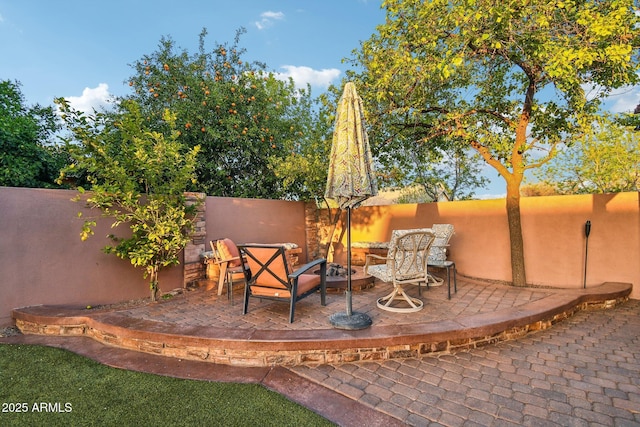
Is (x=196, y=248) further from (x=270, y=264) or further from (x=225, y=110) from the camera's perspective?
(x=225, y=110)

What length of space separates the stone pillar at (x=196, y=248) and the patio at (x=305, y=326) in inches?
26.3

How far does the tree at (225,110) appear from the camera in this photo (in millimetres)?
7609

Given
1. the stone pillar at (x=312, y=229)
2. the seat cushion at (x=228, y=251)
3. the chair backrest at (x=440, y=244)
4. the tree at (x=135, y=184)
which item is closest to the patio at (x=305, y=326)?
the seat cushion at (x=228, y=251)

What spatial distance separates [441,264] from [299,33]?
6587mm

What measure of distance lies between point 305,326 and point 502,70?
5.65 m

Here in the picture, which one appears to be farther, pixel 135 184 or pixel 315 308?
pixel 135 184

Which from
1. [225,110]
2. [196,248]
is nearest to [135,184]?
[196,248]

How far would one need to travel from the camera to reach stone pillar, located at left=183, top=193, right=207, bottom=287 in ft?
17.2

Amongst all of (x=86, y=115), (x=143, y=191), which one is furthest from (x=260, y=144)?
(x=86, y=115)

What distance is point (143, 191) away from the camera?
497cm

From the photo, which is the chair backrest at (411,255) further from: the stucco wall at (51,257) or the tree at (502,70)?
the stucco wall at (51,257)

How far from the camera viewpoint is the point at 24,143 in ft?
21.7

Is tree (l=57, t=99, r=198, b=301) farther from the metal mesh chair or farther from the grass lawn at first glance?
the metal mesh chair

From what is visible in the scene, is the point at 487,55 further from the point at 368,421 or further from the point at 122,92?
the point at 122,92
